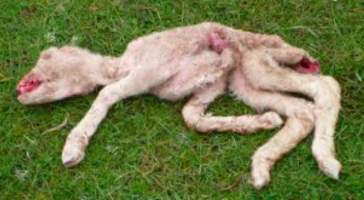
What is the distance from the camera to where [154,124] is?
5.15 m

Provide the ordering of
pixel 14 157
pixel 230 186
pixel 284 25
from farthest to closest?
1. pixel 284 25
2. pixel 14 157
3. pixel 230 186

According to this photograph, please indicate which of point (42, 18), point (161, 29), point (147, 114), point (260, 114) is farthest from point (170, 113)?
point (42, 18)

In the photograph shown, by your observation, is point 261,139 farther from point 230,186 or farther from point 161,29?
point 161,29

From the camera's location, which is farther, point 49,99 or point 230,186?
point 49,99

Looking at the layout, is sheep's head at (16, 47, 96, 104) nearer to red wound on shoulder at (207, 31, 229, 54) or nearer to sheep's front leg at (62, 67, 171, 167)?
sheep's front leg at (62, 67, 171, 167)

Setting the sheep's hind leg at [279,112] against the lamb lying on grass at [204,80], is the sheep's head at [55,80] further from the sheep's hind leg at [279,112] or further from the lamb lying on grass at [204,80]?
the sheep's hind leg at [279,112]

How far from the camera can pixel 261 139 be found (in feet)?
16.3

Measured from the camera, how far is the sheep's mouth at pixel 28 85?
5.32 meters

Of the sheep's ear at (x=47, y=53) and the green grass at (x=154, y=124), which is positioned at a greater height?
the sheep's ear at (x=47, y=53)

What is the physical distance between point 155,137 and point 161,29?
112cm

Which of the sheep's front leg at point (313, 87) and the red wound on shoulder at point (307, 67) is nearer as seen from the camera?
the sheep's front leg at point (313, 87)

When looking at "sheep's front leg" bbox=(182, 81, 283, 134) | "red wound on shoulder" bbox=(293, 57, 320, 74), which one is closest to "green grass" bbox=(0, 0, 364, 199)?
"sheep's front leg" bbox=(182, 81, 283, 134)

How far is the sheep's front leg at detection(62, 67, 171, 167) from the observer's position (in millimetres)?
4988

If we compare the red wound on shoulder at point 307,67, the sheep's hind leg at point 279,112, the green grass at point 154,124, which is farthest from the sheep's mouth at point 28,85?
the red wound on shoulder at point 307,67
